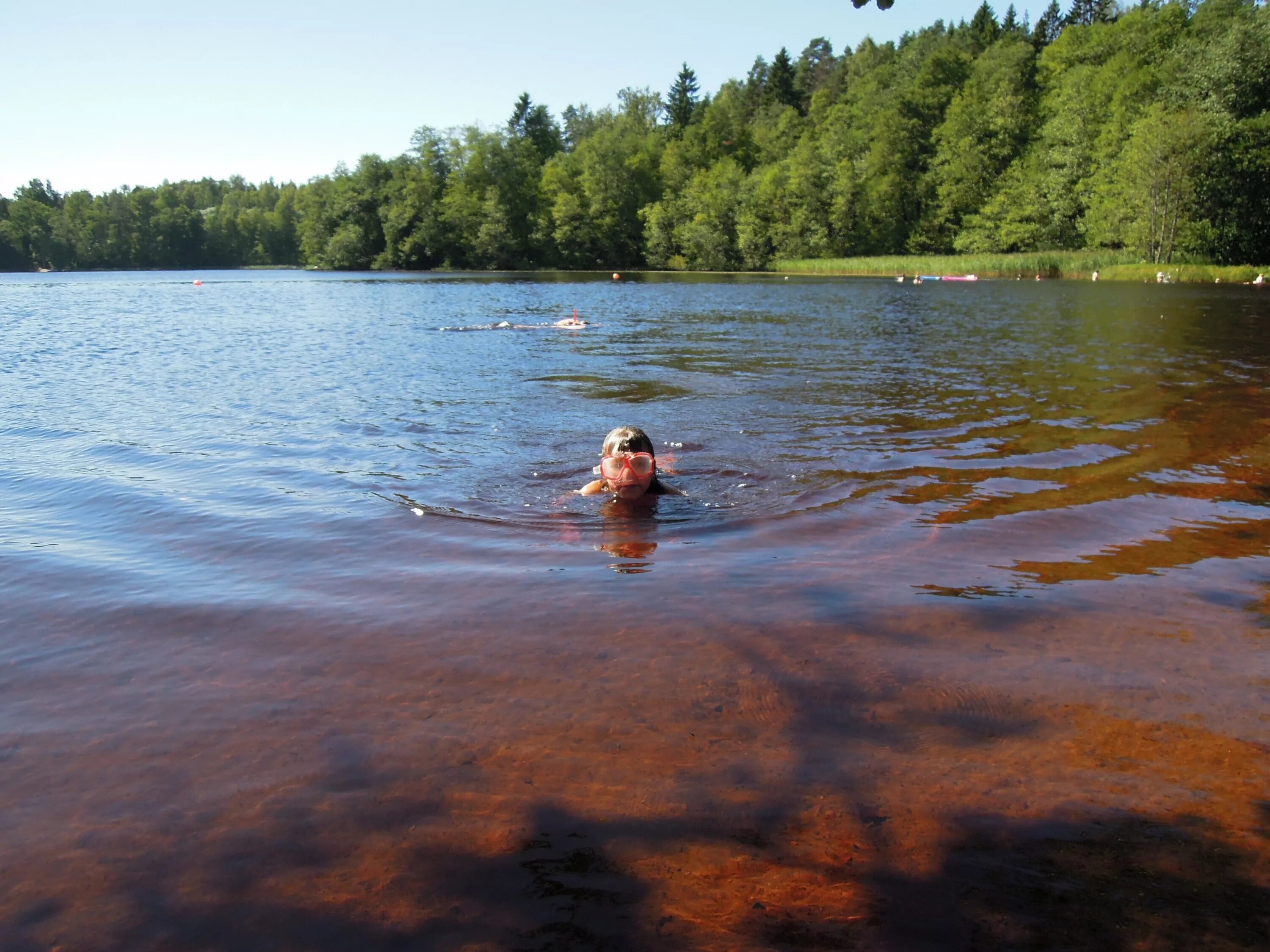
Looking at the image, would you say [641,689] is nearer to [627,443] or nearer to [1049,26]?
[627,443]

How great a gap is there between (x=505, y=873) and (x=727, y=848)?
86cm

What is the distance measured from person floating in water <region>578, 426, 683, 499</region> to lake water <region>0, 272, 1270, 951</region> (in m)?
0.36

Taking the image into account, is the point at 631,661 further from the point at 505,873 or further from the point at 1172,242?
the point at 1172,242

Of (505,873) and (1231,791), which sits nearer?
(505,873)

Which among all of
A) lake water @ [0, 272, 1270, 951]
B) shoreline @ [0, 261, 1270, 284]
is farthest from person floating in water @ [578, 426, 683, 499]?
shoreline @ [0, 261, 1270, 284]

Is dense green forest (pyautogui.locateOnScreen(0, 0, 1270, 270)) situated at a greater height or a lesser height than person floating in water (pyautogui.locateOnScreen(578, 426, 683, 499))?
greater

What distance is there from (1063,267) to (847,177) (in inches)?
1422

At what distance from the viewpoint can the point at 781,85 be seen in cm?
13188

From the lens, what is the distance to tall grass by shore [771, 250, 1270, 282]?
52.2 meters

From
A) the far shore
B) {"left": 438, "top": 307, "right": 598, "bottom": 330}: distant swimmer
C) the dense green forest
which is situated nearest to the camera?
{"left": 438, "top": 307, "right": 598, "bottom": 330}: distant swimmer

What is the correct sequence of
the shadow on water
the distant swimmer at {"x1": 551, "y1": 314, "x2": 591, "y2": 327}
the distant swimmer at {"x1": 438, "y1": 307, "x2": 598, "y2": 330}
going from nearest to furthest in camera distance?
the shadow on water
the distant swimmer at {"x1": 438, "y1": 307, "x2": 598, "y2": 330}
the distant swimmer at {"x1": 551, "y1": 314, "x2": 591, "y2": 327}

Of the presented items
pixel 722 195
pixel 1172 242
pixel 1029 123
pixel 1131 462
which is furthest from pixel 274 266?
pixel 1131 462

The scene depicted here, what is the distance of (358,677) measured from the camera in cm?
474

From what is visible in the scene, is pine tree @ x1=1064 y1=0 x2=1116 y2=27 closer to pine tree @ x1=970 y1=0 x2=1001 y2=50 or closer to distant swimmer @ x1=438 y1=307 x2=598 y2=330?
pine tree @ x1=970 y1=0 x2=1001 y2=50
